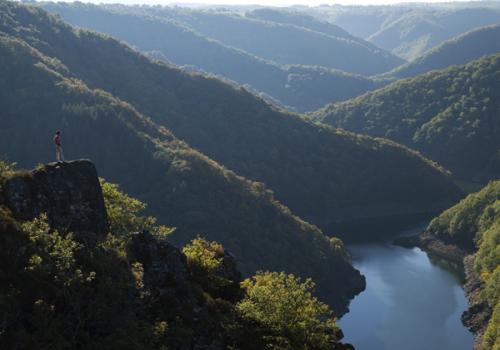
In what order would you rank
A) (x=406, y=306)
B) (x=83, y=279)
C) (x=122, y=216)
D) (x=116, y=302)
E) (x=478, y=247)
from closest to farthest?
1. (x=83, y=279)
2. (x=116, y=302)
3. (x=122, y=216)
4. (x=406, y=306)
5. (x=478, y=247)

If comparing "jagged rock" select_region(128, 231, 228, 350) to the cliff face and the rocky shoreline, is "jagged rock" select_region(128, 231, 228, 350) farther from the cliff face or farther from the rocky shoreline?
the rocky shoreline

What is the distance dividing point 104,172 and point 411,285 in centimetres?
9341

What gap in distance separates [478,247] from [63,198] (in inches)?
5570

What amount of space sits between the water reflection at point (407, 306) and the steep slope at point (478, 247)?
3.38m

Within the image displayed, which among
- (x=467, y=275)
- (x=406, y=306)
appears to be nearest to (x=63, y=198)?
(x=406, y=306)

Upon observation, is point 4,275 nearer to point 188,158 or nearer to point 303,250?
point 303,250

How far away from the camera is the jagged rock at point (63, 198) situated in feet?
140

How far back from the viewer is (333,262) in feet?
516

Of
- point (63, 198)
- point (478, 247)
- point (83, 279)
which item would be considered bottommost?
point (83, 279)

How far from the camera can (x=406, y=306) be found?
138 m

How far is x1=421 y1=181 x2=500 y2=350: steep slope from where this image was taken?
408ft

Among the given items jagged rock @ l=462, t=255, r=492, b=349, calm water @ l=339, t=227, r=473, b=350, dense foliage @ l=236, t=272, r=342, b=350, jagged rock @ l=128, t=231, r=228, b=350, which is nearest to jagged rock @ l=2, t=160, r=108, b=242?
jagged rock @ l=128, t=231, r=228, b=350

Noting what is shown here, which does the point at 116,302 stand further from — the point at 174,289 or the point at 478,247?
the point at 478,247

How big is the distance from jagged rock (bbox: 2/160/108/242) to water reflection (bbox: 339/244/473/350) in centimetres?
8083
